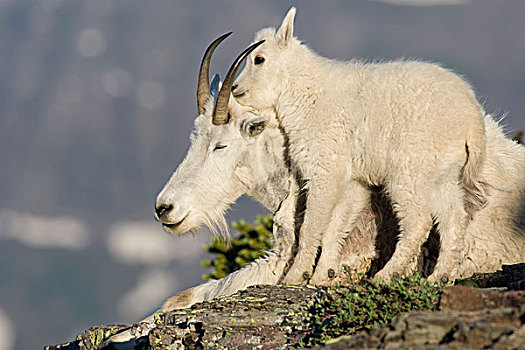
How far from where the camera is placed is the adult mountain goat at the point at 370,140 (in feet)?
21.4

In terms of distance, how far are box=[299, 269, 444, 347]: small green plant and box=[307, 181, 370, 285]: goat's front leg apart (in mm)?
2323

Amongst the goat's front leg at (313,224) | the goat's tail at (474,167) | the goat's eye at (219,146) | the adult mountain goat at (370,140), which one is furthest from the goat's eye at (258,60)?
the goat's tail at (474,167)

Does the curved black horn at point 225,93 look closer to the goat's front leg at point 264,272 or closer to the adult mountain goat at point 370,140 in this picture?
the adult mountain goat at point 370,140

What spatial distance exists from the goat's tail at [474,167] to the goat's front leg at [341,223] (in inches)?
40.2

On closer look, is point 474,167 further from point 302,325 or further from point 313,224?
point 302,325

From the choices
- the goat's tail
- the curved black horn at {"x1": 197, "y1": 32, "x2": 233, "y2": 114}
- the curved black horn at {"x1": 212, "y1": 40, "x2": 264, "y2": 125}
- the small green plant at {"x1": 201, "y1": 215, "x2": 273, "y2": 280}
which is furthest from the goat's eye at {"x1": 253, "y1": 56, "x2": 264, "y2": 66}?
the small green plant at {"x1": 201, "y1": 215, "x2": 273, "y2": 280}

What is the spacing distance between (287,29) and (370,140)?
6.68 ft

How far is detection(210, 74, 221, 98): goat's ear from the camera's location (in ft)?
27.4

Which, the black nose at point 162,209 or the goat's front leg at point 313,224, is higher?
the black nose at point 162,209

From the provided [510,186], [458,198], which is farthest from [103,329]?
[510,186]

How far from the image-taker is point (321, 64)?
26.6 ft

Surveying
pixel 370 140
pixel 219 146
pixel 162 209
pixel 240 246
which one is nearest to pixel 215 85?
pixel 219 146

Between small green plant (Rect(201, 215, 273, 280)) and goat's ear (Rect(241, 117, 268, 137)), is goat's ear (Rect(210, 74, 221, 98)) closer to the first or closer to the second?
goat's ear (Rect(241, 117, 268, 137))

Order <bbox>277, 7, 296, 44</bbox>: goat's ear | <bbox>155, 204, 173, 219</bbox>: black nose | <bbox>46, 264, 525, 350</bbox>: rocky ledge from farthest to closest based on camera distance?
<bbox>277, 7, 296, 44</bbox>: goat's ear < <bbox>155, 204, 173, 219</bbox>: black nose < <bbox>46, 264, 525, 350</bbox>: rocky ledge
